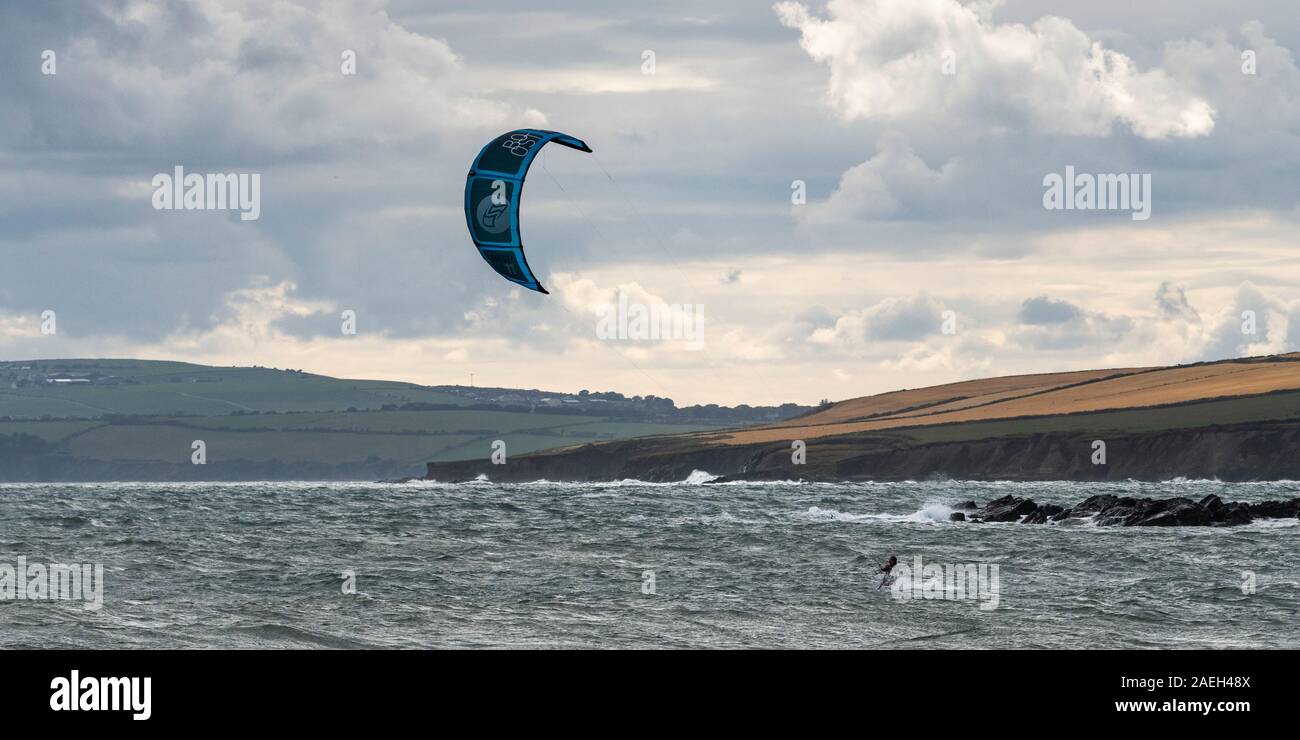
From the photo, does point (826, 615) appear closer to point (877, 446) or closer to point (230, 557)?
point (230, 557)

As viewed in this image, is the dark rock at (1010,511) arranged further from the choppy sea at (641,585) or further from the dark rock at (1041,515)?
the choppy sea at (641,585)

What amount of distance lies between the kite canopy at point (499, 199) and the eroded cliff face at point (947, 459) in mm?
121804

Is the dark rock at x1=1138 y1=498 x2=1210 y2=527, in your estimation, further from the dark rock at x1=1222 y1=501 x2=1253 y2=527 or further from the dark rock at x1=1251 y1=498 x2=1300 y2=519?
the dark rock at x1=1251 y1=498 x2=1300 y2=519

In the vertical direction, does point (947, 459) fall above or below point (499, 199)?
below

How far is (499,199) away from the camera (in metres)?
40.9

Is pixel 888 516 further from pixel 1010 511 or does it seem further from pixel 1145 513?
pixel 1145 513
